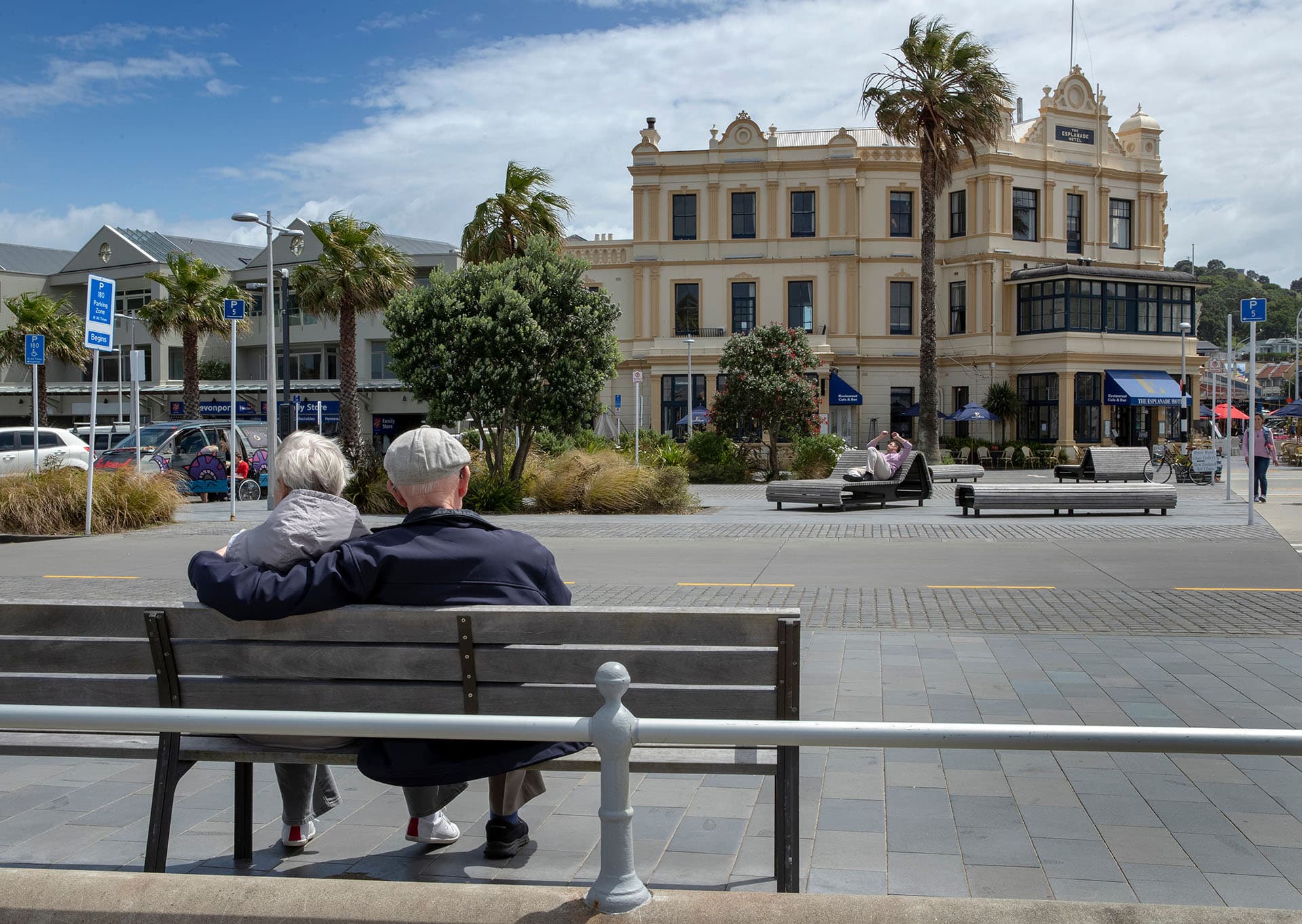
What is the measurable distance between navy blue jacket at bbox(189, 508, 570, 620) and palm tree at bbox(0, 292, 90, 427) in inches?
1875

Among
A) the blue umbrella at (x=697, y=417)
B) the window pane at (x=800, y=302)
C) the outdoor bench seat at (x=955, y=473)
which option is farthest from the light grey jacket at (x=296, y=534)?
the window pane at (x=800, y=302)

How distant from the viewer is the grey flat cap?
3906mm

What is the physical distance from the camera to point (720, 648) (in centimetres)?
354

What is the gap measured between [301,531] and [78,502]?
15.8m

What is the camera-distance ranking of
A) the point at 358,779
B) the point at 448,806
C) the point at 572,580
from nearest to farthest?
1. the point at 448,806
2. the point at 358,779
3. the point at 572,580

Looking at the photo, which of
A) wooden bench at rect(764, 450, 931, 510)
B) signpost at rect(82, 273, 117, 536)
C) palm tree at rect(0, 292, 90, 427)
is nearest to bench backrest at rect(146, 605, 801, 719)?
signpost at rect(82, 273, 117, 536)

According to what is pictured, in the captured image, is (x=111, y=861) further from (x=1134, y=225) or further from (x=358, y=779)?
(x=1134, y=225)

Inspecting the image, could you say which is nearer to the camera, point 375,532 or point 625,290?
point 375,532

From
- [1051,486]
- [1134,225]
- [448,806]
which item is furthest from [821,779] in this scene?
[1134,225]

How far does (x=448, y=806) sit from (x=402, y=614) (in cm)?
149

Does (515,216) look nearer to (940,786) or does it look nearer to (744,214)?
(744,214)

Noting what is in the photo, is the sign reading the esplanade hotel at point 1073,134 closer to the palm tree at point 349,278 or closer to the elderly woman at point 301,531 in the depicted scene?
the palm tree at point 349,278

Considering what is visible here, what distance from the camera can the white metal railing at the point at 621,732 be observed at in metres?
2.56

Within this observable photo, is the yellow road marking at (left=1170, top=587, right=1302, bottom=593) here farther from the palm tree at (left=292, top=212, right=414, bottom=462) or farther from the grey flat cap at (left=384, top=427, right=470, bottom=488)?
the palm tree at (left=292, top=212, right=414, bottom=462)
